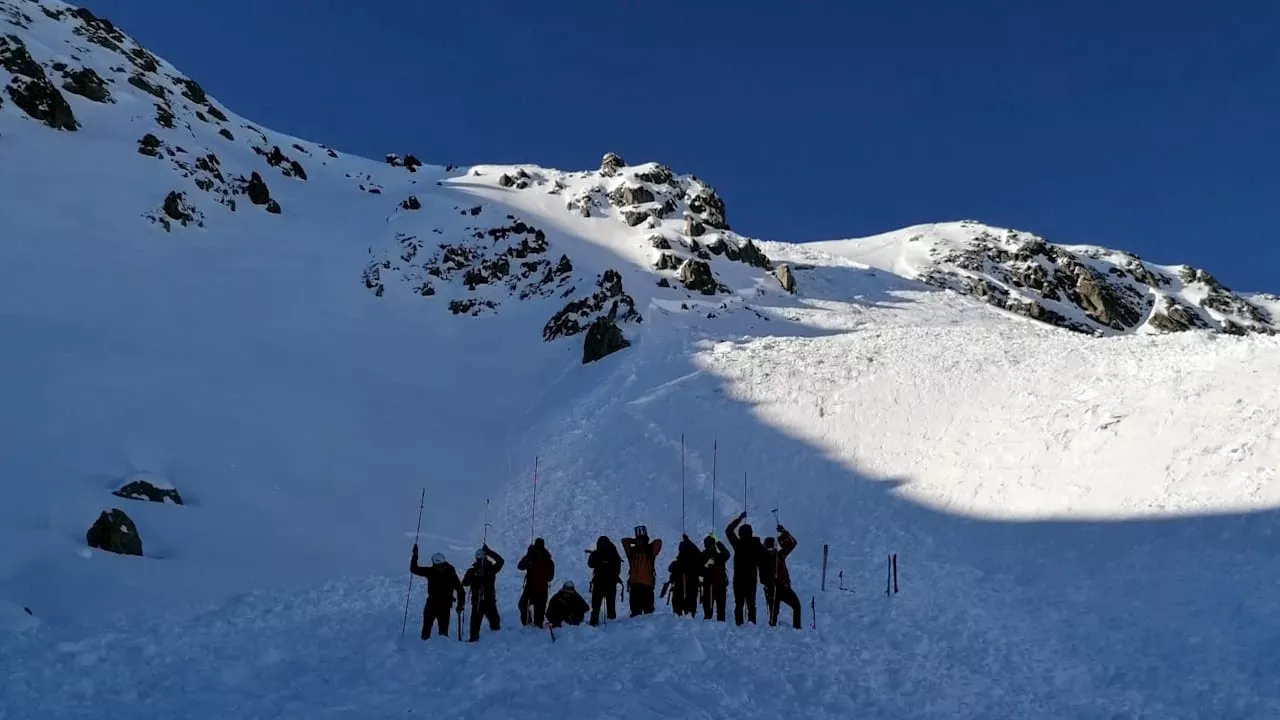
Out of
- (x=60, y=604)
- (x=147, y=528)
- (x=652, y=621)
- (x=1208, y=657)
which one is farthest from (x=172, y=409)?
(x=1208, y=657)

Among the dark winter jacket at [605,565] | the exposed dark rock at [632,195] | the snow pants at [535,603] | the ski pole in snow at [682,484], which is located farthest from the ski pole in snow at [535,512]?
the exposed dark rock at [632,195]

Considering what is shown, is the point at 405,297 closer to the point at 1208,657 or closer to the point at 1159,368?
the point at 1159,368

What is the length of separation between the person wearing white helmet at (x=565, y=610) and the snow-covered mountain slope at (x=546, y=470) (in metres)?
0.80

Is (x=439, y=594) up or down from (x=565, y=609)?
up

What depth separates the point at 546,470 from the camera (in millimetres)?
27891

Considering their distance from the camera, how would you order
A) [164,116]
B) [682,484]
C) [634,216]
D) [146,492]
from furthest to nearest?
[634,216], [164,116], [682,484], [146,492]

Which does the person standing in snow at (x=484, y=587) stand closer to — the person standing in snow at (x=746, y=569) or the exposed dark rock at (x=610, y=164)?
the person standing in snow at (x=746, y=569)

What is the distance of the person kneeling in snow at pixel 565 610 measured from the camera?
508 inches

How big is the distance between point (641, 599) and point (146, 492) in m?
12.8

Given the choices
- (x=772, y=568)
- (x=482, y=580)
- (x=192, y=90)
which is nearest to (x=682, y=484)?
(x=772, y=568)

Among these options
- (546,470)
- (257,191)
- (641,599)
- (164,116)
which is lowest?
(641,599)

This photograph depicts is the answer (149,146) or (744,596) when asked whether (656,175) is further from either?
(744,596)

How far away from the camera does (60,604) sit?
12.5 metres

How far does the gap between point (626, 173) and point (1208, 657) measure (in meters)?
73.7
